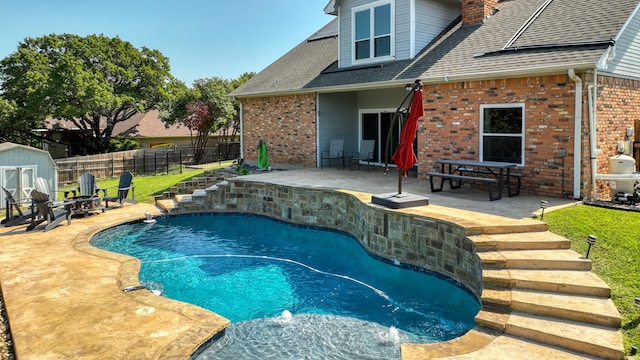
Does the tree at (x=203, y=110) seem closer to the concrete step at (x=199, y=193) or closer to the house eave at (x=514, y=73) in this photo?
the concrete step at (x=199, y=193)

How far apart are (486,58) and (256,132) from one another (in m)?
10.6

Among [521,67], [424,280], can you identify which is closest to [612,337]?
[424,280]

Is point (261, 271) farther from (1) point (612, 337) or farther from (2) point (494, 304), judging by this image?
(1) point (612, 337)

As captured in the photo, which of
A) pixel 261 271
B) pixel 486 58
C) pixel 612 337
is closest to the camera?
pixel 612 337

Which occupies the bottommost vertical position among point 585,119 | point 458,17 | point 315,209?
point 315,209

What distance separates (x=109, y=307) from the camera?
6277mm

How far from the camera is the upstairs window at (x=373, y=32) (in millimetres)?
15617

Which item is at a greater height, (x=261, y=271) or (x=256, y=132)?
(x=256, y=132)

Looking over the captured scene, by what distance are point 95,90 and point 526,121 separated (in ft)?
78.6

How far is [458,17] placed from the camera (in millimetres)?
16281

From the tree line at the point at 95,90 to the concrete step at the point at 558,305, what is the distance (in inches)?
920

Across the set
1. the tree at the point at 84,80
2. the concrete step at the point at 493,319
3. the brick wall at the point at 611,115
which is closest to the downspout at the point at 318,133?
the brick wall at the point at 611,115

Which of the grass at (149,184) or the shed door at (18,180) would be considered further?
the grass at (149,184)

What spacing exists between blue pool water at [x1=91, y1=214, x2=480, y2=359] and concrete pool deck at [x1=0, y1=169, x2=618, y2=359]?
0.64m
